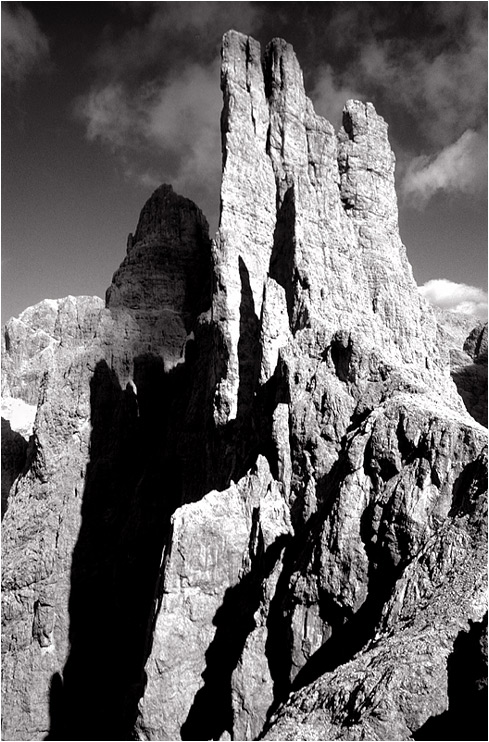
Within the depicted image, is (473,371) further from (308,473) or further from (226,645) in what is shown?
(226,645)

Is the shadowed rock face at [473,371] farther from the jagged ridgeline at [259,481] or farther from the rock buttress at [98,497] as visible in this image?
the rock buttress at [98,497]

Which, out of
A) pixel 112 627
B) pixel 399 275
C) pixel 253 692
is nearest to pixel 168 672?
pixel 253 692

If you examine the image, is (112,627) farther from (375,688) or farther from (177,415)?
(375,688)

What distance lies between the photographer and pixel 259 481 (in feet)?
63.6

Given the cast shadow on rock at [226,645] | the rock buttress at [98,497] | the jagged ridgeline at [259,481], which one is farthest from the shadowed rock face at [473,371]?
the cast shadow on rock at [226,645]

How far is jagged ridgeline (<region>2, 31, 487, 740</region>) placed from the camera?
1156 cm

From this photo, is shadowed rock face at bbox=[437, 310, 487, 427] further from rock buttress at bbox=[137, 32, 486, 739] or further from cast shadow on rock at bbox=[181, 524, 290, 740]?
cast shadow on rock at bbox=[181, 524, 290, 740]

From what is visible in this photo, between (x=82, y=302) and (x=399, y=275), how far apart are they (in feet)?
171

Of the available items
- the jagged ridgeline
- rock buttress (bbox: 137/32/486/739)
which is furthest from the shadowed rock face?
rock buttress (bbox: 137/32/486/739)

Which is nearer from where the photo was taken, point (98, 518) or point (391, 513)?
point (391, 513)

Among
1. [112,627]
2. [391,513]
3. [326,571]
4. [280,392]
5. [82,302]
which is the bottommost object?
[112,627]

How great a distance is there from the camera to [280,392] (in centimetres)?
2147

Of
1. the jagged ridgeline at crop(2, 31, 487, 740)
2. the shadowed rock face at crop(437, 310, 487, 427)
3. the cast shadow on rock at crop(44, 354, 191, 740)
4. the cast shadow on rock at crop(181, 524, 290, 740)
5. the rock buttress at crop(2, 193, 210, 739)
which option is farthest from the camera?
the shadowed rock face at crop(437, 310, 487, 427)

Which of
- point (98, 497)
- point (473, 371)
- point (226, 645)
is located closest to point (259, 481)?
point (226, 645)
